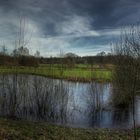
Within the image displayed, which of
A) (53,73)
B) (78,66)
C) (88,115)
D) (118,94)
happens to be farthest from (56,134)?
(78,66)

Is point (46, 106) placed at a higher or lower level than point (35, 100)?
lower

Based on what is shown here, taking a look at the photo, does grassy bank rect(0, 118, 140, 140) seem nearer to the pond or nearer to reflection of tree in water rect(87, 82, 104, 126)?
the pond

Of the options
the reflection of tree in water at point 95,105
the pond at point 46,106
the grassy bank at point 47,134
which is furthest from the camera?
the reflection of tree in water at point 95,105

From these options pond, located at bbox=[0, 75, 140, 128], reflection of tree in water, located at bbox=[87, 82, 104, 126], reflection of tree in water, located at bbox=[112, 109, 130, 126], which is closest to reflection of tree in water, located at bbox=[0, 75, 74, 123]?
pond, located at bbox=[0, 75, 140, 128]

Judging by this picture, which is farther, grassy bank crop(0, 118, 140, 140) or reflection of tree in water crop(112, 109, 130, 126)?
reflection of tree in water crop(112, 109, 130, 126)

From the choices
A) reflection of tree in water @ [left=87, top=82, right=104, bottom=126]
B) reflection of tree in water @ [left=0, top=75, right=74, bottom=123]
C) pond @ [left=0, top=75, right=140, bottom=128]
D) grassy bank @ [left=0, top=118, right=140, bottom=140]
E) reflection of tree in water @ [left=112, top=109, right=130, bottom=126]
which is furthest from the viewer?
reflection of tree in water @ [left=87, top=82, right=104, bottom=126]

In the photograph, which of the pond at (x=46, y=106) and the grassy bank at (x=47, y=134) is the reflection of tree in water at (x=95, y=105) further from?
Answer: the grassy bank at (x=47, y=134)

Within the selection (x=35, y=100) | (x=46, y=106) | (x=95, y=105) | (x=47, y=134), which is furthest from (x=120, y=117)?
(x=47, y=134)

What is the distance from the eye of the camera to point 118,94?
1191cm

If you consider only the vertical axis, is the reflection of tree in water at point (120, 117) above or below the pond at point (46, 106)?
below

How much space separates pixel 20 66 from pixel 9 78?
108cm

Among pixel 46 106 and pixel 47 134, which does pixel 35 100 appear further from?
pixel 47 134

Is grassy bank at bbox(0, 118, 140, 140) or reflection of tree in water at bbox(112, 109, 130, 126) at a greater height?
grassy bank at bbox(0, 118, 140, 140)

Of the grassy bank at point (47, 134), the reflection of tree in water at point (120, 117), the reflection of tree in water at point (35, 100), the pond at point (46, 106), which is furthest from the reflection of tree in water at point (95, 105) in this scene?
the grassy bank at point (47, 134)
